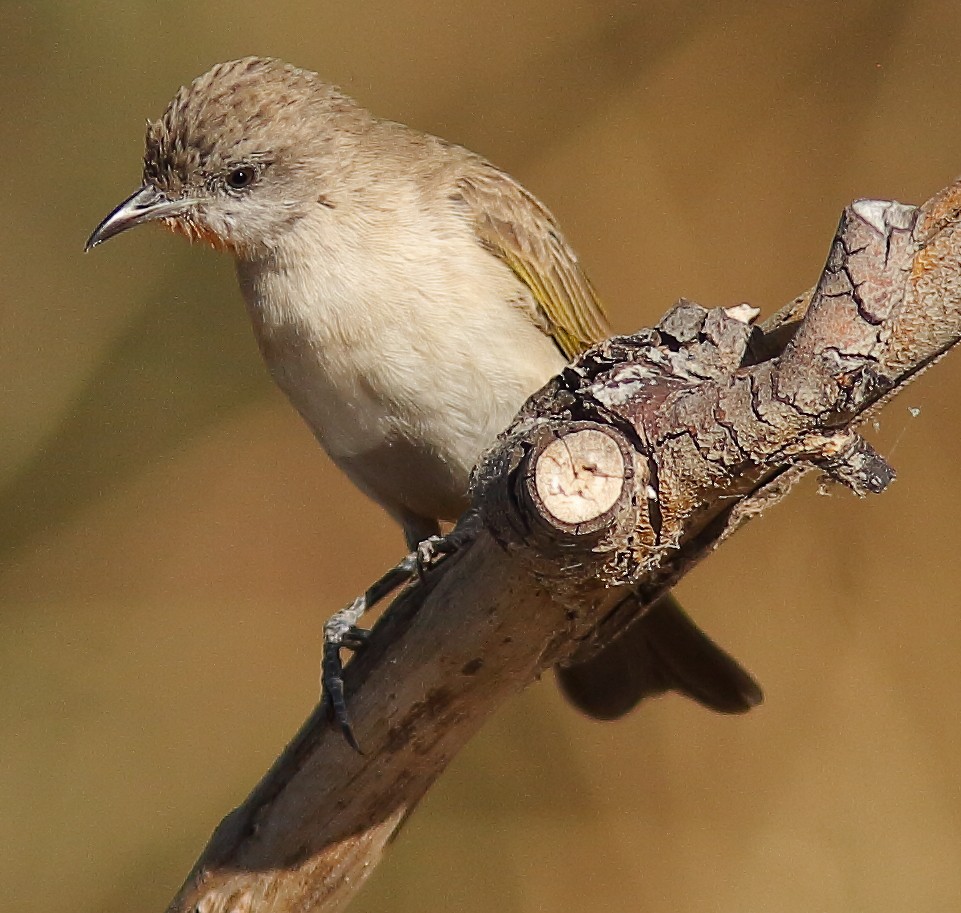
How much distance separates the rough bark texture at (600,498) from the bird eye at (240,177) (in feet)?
3.76

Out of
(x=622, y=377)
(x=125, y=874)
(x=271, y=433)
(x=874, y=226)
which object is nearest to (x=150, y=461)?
(x=271, y=433)

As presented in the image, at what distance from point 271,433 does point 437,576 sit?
2.03 meters

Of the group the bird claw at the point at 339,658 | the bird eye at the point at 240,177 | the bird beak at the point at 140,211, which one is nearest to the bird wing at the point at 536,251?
the bird eye at the point at 240,177

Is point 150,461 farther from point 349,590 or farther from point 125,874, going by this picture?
point 125,874

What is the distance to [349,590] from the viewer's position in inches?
173

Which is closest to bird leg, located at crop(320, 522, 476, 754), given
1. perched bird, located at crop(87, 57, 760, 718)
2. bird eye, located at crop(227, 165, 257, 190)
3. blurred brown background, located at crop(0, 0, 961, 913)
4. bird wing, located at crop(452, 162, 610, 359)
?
perched bird, located at crop(87, 57, 760, 718)

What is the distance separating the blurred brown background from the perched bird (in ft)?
3.23

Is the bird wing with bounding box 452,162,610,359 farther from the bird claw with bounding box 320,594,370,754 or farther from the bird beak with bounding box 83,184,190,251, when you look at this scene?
the bird claw with bounding box 320,594,370,754

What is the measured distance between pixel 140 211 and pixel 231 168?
244mm

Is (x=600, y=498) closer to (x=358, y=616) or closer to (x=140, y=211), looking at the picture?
(x=358, y=616)

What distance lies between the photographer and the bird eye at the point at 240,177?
322 centimetres

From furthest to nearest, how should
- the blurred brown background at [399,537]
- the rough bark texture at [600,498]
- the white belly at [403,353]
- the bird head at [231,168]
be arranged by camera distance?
the blurred brown background at [399,537] → the bird head at [231,168] → the white belly at [403,353] → the rough bark texture at [600,498]

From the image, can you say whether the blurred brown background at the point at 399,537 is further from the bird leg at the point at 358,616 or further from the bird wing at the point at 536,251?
the bird leg at the point at 358,616

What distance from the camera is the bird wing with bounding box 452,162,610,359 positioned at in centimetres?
326
